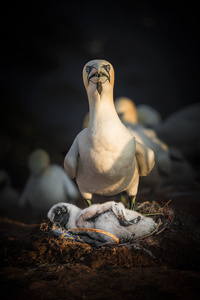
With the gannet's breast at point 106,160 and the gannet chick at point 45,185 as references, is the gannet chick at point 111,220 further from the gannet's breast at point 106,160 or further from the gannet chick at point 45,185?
the gannet chick at point 45,185

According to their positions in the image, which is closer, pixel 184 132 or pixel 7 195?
pixel 184 132

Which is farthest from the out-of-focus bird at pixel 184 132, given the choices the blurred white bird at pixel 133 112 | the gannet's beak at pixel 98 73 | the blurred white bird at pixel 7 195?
the blurred white bird at pixel 7 195

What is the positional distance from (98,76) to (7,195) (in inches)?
65.4

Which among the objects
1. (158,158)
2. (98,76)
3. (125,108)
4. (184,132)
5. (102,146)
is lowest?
(102,146)

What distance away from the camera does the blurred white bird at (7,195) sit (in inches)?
93.7

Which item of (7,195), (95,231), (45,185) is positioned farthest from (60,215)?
(7,195)

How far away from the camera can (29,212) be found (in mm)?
2260

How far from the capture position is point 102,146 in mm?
1263

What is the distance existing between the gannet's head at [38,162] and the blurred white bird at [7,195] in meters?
0.31

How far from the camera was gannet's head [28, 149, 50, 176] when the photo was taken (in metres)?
2.17

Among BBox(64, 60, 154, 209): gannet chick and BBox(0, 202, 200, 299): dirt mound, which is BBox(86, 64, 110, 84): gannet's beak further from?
BBox(0, 202, 200, 299): dirt mound

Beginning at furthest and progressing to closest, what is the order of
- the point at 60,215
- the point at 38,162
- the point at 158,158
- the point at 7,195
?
the point at 7,195 < the point at 38,162 < the point at 158,158 < the point at 60,215

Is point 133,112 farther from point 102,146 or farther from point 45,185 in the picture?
point 102,146

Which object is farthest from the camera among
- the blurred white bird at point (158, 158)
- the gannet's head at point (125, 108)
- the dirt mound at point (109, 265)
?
the gannet's head at point (125, 108)
